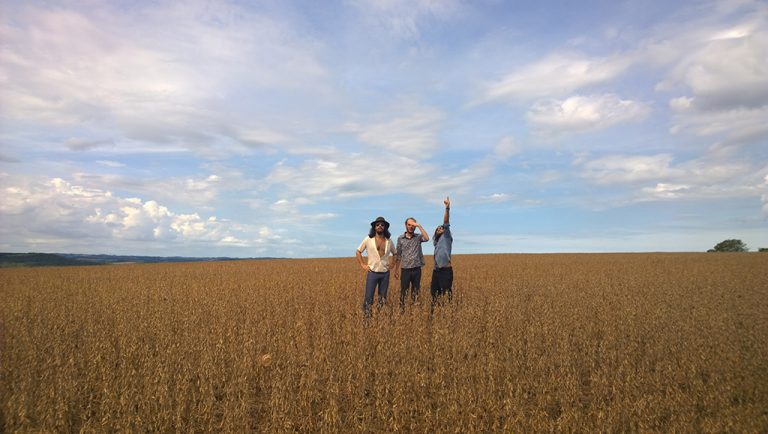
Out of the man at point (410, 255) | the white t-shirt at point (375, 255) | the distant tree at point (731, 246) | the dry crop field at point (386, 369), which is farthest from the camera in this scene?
the distant tree at point (731, 246)

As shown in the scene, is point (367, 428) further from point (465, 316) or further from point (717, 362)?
point (717, 362)

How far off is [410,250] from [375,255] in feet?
2.68

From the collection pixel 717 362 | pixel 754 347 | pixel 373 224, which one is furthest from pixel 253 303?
pixel 754 347

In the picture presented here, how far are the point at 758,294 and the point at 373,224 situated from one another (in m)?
11.5

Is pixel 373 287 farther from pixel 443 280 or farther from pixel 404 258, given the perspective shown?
pixel 443 280

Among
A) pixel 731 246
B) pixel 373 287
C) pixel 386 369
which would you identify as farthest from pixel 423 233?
pixel 731 246

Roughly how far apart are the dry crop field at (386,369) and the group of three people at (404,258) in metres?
0.73

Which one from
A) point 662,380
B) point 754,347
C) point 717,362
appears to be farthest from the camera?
point 754,347

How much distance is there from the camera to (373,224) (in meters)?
8.86

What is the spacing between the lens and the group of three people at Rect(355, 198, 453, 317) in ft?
28.9

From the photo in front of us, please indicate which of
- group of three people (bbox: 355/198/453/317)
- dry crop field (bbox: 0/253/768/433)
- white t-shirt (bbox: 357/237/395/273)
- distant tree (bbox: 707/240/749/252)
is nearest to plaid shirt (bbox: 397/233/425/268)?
group of three people (bbox: 355/198/453/317)

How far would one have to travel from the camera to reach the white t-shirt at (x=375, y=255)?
8766 millimetres

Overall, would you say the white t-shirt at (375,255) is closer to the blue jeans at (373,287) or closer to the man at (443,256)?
the blue jeans at (373,287)

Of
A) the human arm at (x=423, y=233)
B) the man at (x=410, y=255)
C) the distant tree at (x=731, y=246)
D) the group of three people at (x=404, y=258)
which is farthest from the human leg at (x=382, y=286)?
the distant tree at (x=731, y=246)
